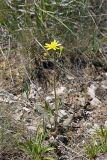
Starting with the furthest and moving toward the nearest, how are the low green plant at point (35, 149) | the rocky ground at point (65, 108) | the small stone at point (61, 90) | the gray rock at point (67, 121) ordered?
the small stone at point (61, 90) < the gray rock at point (67, 121) < the rocky ground at point (65, 108) < the low green plant at point (35, 149)

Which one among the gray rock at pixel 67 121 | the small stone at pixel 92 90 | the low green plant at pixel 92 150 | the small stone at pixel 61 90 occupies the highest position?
the small stone at pixel 61 90

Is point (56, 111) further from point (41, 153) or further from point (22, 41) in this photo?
point (22, 41)

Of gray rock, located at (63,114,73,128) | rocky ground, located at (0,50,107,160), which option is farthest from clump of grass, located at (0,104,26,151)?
gray rock, located at (63,114,73,128)

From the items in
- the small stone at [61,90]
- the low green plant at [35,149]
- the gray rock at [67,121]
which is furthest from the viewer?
Answer: the small stone at [61,90]

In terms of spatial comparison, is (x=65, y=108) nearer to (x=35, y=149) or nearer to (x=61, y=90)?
(x=61, y=90)

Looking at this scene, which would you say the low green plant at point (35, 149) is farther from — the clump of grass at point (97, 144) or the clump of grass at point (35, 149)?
the clump of grass at point (97, 144)

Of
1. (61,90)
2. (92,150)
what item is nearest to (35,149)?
(92,150)

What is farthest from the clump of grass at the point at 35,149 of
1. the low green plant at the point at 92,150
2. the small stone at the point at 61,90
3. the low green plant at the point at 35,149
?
the small stone at the point at 61,90

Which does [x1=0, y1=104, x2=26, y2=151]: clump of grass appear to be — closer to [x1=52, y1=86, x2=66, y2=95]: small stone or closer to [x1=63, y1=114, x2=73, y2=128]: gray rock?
[x1=63, y1=114, x2=73, y2=128]: gray rock

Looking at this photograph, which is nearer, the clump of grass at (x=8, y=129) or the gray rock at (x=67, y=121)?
the clump of grass at (x=8, y=129)

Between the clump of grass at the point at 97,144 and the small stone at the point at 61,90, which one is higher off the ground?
the small stone at the point at 61,90
